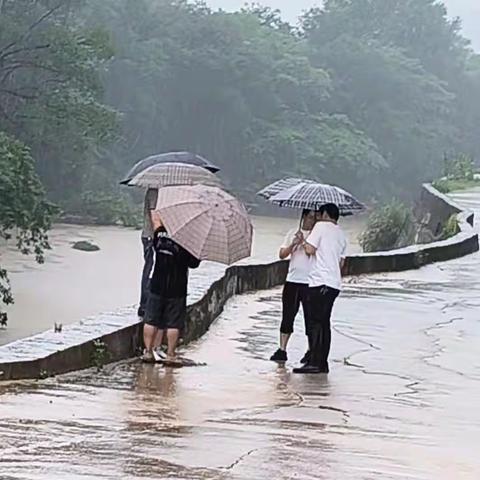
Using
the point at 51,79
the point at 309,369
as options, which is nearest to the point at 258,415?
the point at 309,369

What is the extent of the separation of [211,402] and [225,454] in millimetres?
1949

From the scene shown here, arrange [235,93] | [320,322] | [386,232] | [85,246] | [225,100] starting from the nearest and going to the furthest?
[320,322] < [386,232] < [85,246] < [235,93] < [225,100]

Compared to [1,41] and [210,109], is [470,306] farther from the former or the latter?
[210,109]

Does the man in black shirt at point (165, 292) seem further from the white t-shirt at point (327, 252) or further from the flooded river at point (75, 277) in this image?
the flooded river at point (75, 277)

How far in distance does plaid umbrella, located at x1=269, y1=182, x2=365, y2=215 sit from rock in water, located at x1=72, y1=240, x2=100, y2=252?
33.9m

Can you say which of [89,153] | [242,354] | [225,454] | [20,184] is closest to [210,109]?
[89,153]

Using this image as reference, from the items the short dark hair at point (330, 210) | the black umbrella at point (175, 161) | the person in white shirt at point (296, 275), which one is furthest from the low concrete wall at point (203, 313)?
the short dark hair at point (330, 210)

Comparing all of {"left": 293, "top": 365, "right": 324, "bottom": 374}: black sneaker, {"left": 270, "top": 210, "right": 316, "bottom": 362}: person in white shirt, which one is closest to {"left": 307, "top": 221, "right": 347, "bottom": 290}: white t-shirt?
{"left": 270, "top": 210, "right": 316, "bottom": 362}: person in white shirt

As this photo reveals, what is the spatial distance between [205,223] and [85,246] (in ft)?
115

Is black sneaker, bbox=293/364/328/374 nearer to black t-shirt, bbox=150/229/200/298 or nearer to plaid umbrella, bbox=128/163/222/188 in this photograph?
black t-shirt, bbox=150/229/200/298

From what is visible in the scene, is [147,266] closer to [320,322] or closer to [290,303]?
[290,303]

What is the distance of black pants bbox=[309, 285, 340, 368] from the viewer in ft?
32.4

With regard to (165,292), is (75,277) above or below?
below

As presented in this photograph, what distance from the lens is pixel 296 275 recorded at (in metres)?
10.3
